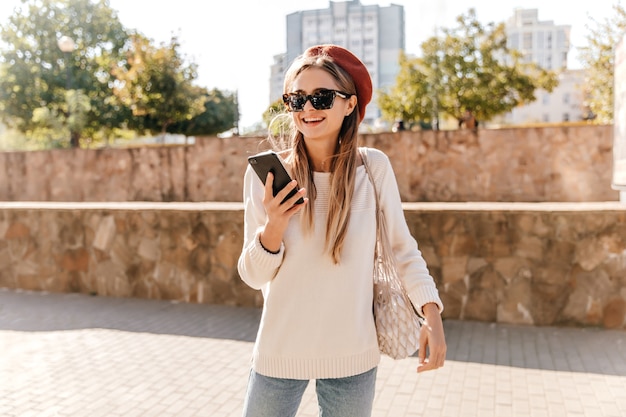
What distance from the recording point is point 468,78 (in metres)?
28.0

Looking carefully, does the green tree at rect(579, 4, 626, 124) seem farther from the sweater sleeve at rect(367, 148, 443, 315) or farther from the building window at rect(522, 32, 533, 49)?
the building window at rect(522, 32, 533, 49)

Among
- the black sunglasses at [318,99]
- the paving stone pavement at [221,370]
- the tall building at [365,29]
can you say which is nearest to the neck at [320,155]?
the black sunglasses at [318,99]

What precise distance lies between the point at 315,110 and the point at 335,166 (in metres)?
0.18

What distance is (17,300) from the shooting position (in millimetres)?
7121

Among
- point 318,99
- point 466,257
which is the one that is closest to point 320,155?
point 318,99

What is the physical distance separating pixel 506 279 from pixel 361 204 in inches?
166

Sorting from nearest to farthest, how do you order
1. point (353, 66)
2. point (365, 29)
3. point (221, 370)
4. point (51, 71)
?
point (353, 66) < point (221, 370) < point (51, 71) < point (365, 29)

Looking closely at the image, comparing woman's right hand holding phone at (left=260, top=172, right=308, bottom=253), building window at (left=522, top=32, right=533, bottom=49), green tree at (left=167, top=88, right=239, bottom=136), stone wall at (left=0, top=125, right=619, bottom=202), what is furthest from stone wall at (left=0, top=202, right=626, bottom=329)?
building window at (left=522, top=32, right=533, bottom=49)

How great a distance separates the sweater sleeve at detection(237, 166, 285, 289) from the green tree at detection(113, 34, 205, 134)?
25.8 m

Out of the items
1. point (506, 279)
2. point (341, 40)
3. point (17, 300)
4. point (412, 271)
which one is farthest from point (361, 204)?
point (341, 40)

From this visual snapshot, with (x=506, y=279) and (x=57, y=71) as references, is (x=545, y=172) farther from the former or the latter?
(x=57, y=71)

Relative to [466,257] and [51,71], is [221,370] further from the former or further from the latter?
[51,71]

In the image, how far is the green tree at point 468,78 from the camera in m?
27.5

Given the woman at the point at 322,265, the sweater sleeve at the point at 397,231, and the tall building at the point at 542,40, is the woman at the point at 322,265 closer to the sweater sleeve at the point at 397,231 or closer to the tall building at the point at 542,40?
the sweater sleeve at the point at 397,231
